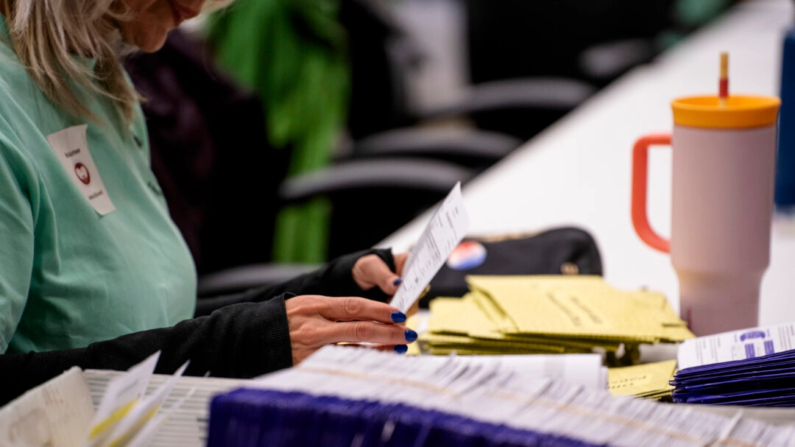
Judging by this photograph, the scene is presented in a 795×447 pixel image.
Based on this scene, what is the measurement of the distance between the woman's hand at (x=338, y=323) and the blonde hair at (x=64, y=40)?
0.35 metres

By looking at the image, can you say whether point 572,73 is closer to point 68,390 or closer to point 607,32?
point 607,32

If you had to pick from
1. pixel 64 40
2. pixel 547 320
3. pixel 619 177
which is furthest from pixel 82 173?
pixel 619 177

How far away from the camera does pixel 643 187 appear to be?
43.6 inches

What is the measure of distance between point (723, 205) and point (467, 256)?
518 millimetres

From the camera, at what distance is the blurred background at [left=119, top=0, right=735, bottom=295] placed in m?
1.99

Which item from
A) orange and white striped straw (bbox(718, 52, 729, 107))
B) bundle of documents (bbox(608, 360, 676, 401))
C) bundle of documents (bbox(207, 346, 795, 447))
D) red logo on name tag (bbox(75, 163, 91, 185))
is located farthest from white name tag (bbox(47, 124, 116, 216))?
orange and white striped straw (bbox(718, 52, 729, 107))

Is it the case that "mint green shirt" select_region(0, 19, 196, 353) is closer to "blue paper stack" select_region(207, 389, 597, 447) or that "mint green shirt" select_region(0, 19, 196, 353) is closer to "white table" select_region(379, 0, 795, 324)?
"blue paper stack" select_region(207, 389, 597, 447)

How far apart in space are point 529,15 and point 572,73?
30 cm

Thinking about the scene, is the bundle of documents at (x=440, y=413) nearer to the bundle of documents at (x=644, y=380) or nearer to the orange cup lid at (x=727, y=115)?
the bundle of documents at (x=644, y=380)

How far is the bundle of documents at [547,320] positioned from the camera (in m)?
0.95

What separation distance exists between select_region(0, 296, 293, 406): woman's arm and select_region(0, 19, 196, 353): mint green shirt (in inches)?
3.5

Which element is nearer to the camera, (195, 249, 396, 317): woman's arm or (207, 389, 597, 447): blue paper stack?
(207, 389, 597, 447): blue paper stack

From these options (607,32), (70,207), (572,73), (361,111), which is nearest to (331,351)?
(70,207)

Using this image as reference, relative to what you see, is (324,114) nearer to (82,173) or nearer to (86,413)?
(82,173)
